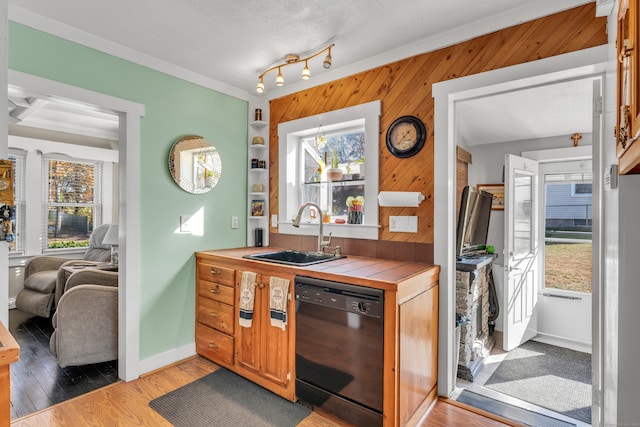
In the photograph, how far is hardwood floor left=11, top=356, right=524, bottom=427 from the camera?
2.03 meters

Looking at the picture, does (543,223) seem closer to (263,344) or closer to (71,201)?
(263,344)

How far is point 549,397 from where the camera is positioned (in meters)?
2.38

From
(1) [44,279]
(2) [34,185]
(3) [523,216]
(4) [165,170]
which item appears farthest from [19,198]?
(3) [523,216]

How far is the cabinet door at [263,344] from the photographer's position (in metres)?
2.28

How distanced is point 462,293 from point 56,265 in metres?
4.94

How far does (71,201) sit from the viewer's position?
497 cm

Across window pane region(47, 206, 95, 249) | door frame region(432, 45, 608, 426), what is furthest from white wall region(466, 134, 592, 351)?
window pane region(47, 206, 95, 249)

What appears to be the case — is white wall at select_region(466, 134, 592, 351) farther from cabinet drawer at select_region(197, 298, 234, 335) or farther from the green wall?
the green wall

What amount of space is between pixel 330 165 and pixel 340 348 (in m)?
1.74

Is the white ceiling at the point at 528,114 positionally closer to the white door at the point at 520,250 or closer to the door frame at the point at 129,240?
the white door at the point at 520,250

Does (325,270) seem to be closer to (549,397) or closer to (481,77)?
(481,77)

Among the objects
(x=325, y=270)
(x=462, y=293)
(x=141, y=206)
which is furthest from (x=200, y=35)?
(x=462, y=293)

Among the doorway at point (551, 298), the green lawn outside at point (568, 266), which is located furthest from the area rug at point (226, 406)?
the green lawn outside at point (568, 266)

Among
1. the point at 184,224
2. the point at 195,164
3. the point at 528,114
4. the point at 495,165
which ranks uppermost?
the point at 528,114
